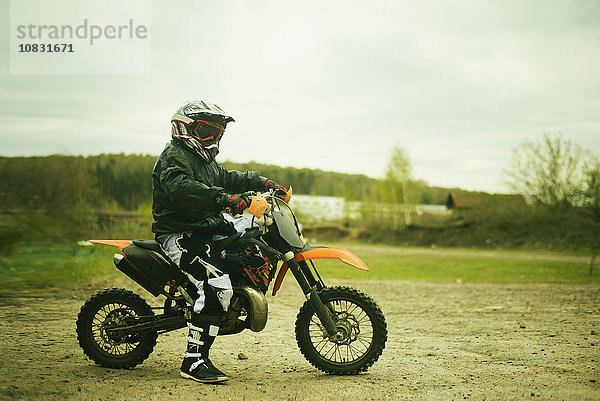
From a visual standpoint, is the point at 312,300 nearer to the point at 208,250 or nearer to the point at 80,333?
the point at 208,250

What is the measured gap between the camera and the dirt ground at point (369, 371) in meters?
4.27

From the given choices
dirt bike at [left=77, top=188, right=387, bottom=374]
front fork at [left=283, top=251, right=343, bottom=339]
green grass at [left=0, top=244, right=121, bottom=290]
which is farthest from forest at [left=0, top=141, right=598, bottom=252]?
front fork at [left=283, top=251, right=343, bottom=339]

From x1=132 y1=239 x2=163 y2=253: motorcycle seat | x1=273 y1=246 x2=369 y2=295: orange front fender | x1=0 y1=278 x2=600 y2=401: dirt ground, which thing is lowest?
x1=0 y1=278 x2=600 y2=401: dirt ground

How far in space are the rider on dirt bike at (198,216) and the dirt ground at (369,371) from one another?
49 centimetres

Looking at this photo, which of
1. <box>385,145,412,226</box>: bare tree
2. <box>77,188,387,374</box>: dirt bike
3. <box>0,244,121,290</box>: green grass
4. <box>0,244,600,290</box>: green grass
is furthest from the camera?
<box>385,145,412,226</box>: bare tree

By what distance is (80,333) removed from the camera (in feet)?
16.8

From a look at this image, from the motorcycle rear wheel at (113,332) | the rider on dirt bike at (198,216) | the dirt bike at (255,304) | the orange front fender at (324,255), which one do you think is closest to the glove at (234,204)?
the rider on dirt bike at (198,216)

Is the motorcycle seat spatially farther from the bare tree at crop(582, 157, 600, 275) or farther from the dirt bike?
the bare tree at crop(582, 157, 600, 275)

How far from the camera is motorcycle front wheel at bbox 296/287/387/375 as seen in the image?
191 inches

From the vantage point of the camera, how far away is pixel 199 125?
489 centimetres

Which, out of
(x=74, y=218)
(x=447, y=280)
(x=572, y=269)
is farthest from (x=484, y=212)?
(x=74, y=218)

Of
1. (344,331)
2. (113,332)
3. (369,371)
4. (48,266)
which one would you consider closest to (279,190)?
(344,331)

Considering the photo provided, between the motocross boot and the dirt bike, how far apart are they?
17 centimetres

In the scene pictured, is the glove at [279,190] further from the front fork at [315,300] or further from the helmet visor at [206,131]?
the helmet visor at [206,131]
